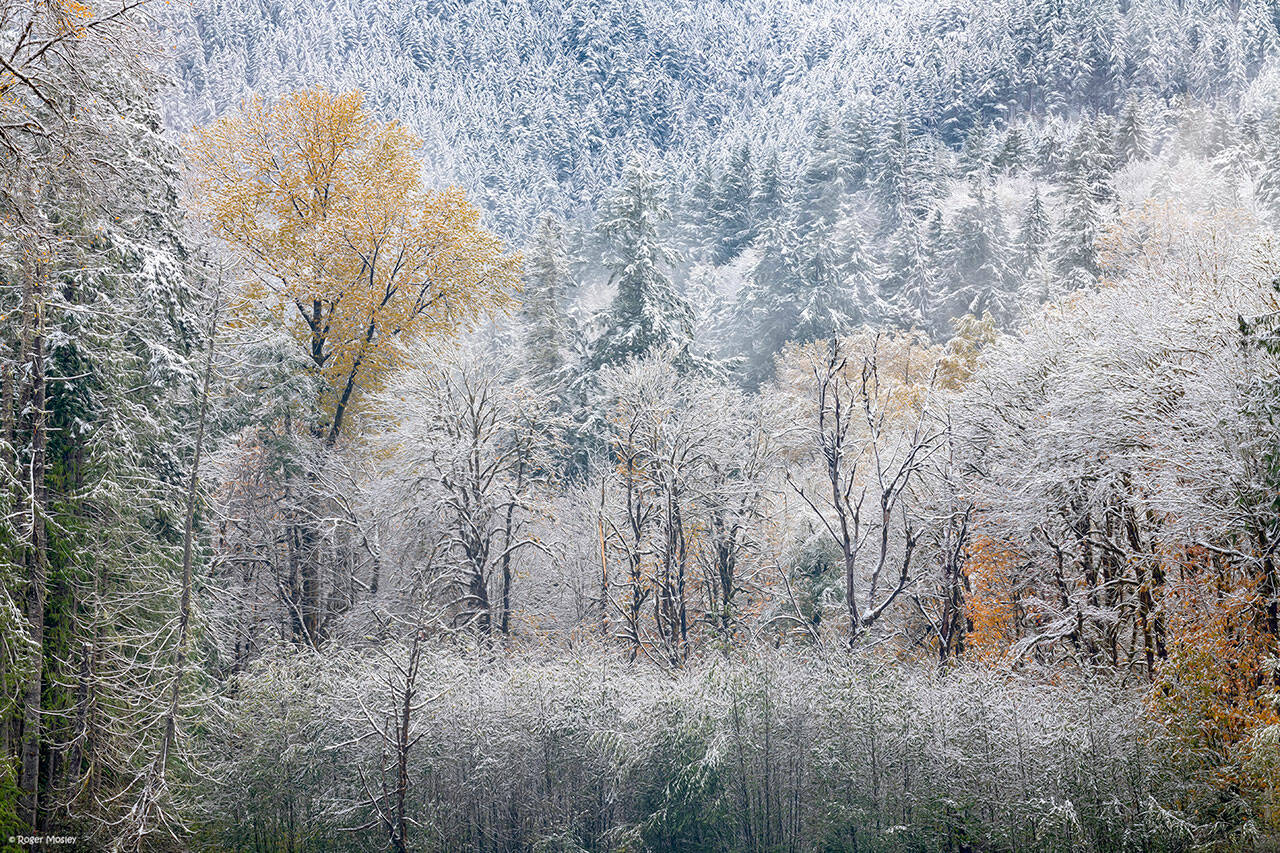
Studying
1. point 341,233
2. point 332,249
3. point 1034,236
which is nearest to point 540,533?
point 332,249

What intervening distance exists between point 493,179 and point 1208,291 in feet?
287

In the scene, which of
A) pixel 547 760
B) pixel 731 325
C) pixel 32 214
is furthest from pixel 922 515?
pixel 731 325

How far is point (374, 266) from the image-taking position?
1947 cm

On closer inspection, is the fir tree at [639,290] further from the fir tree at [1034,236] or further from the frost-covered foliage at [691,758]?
the fir tree at [1034,236]

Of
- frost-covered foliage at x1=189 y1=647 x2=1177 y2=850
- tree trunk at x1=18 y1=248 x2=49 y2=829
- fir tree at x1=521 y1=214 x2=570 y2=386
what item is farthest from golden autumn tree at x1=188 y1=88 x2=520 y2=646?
fir tree at x1=521 y1=214 x2=570 y2=386

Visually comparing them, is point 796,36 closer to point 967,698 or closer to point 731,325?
point 731,325

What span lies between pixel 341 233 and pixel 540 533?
10.7m

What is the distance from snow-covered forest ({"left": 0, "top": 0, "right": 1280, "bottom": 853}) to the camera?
10.3m

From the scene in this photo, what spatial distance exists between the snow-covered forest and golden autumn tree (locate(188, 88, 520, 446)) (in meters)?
0.11

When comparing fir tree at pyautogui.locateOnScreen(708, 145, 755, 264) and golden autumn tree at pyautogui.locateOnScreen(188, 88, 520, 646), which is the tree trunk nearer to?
golden autumn tree at pyautogui.locateOnScreen(188, 88, 520, 646)

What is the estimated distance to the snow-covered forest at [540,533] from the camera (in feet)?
33.7

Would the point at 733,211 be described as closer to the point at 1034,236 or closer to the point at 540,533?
Answer: the point at 1034,236

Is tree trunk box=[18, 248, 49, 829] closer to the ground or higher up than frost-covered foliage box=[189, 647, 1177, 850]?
higher up

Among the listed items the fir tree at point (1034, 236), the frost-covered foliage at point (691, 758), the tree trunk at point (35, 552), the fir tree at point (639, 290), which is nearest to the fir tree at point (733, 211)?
the fir tree at point (1034, 236)
